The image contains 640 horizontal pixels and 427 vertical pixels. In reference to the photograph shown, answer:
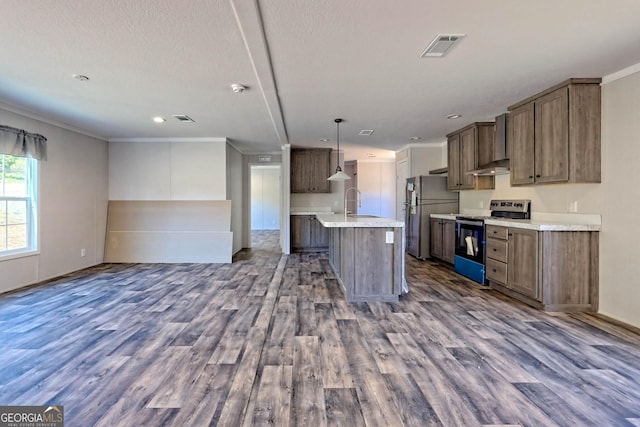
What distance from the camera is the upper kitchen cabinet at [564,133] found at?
328 centimetres

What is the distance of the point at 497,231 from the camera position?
4105 mm

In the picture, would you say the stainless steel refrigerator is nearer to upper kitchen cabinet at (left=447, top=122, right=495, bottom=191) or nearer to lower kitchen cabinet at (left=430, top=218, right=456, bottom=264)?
lower kitchen cabinet at (left=430, top=218, right=456, bottom=264)

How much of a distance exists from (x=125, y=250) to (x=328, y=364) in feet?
18.2

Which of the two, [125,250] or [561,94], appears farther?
[125,250]

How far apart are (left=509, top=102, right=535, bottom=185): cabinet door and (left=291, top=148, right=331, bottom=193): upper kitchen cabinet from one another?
13.8ft

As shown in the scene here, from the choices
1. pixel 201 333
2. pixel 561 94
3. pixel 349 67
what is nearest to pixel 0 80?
pixel 201 333

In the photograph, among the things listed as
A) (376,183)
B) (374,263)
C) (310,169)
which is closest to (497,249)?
(374,263)

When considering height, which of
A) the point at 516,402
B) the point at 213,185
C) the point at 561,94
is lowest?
the point at 516,402

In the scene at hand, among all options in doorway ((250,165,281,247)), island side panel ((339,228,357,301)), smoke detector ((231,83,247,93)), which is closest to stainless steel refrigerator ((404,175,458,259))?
island side panel ((339,228,357,301))

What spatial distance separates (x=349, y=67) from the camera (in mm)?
2965

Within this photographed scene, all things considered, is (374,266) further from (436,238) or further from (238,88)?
(436,238)

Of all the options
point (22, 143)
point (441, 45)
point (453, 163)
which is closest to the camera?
point (441, 45)

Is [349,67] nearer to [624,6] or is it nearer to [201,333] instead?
[624,6]

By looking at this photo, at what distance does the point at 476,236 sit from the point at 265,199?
9053mm
